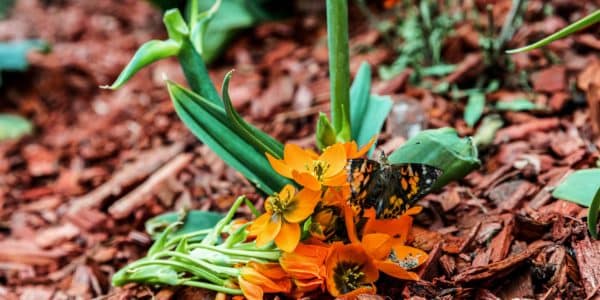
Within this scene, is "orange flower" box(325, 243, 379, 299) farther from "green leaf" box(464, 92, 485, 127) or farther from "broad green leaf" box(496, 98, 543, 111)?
"broad green leaf" box(496, 98, 543, 111)

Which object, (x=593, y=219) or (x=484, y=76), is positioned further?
(x=484, y=76)

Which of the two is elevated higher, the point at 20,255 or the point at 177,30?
the point at 177,30

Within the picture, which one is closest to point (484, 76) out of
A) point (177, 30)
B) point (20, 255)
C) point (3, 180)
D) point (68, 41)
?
point (177, 30)

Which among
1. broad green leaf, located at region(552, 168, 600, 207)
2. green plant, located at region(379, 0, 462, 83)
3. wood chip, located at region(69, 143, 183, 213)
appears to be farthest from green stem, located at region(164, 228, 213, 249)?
green plant, located at region(379, 0, 462, 83)

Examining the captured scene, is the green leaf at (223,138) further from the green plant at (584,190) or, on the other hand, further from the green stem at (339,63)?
the green plant at (584,190)

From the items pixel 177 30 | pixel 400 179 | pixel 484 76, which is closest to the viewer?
pixel 400 179

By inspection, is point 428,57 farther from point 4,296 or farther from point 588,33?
point 4,296
